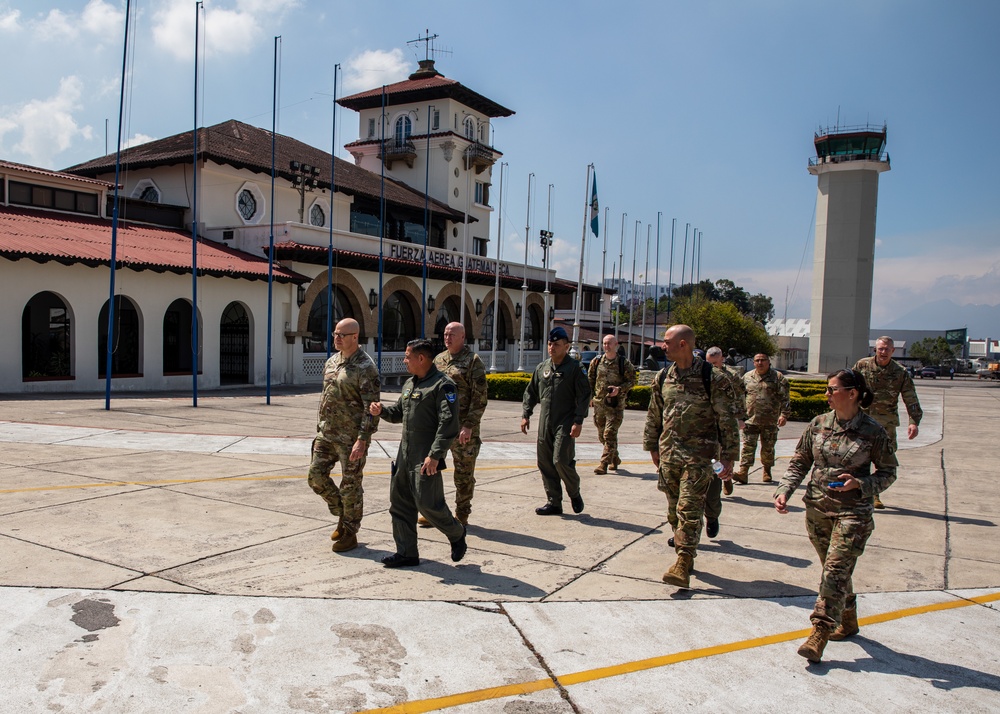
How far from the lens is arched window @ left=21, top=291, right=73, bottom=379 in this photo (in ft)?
69.4

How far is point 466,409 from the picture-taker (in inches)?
292

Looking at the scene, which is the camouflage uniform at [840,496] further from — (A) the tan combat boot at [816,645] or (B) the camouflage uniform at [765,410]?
(B) the camouflage uniform at [765,410]

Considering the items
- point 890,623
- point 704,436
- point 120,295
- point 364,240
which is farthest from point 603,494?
point 364,240

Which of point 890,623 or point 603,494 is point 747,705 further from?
point 603,494

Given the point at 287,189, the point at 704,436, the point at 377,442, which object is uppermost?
the point at 287,189

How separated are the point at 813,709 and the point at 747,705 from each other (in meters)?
0.34

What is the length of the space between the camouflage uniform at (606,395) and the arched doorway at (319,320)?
18.0 metres

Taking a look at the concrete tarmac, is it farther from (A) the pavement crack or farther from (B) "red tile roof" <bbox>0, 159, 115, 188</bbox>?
(B) "red tile roof" <bbox>0, 159, 115, 188</bbox>

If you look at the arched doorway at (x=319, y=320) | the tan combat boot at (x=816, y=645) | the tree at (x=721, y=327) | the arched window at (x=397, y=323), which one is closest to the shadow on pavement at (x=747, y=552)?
the tan combat boot at (x=816, y=645)

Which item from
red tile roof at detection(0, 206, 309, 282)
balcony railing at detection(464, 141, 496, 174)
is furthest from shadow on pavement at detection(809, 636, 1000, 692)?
balcony railing at detection(464, 141, 496, 174)

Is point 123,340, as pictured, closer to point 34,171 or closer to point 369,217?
point 34,171

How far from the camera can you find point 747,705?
159 inches

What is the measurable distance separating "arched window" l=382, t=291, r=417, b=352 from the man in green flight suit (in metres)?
25.9

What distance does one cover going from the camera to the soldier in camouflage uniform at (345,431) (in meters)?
6.40
